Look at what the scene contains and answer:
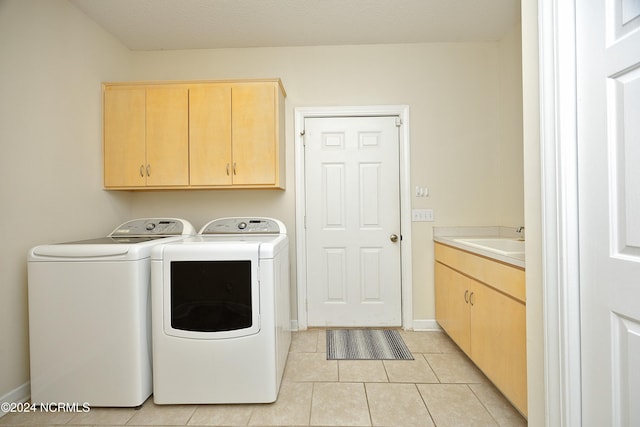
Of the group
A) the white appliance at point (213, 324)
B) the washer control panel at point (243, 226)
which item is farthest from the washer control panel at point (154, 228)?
the white appliance at point (213, 324)

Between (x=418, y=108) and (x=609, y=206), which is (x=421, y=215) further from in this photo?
(x=609, y=206)

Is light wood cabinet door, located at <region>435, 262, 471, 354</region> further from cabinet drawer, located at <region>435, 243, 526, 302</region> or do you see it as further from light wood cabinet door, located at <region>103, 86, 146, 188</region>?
light wood cabinet door, located at <region>103, 86, 146, 188</region>

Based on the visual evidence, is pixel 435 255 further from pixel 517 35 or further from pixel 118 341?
pixel 118 341

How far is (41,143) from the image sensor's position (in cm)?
197

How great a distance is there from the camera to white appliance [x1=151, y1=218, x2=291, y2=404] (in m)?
1.75

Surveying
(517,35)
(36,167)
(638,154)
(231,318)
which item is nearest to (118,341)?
(231,318)

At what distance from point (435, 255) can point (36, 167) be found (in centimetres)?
301

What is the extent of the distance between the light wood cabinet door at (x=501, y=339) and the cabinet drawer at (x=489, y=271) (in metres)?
0.05

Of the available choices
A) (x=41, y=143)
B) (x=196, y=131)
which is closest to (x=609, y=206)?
(x=196, y=131)

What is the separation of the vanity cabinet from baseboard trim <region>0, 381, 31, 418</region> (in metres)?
2.74

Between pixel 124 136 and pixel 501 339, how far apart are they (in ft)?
9.82

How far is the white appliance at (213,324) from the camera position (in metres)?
1.75

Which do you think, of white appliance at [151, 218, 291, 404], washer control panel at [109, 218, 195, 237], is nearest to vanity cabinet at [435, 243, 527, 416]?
white appliance at [151, 218, 291, 404]

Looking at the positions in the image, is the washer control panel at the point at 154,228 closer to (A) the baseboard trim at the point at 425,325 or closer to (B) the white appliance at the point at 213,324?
(B) the white appliance at the point at 213,324
